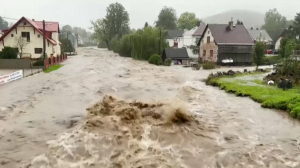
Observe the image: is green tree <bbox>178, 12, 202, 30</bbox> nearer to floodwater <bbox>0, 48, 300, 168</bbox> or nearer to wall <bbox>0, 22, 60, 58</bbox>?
wall <bbox>0, 22, 60, 58</bbox>

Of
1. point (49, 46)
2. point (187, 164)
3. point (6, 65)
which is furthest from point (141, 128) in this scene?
point (49, 46)

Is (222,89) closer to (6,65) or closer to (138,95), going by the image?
(138,95)

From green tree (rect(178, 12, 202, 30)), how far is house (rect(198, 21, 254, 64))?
205 ft

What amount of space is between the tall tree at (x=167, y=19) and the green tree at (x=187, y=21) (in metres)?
2.66

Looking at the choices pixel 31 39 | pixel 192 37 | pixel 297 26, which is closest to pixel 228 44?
pixel 192 37

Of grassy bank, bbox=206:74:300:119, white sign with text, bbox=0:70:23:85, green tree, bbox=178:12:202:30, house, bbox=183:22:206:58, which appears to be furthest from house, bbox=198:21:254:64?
green tree, bbox=178:12:202:30

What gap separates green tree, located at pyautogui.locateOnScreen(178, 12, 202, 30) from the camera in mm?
112438

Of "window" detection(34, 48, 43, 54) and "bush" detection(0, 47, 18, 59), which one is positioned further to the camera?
"window" detection(34, 48, 43, 54)

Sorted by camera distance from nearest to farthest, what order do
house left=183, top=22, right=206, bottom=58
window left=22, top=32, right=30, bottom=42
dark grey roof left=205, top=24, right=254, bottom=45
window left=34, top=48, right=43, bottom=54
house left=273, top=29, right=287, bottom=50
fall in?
window left=22, top=32, right=30, bottom=42 → window left=34, top=48, right=43, bottom=54 → dark grey roof left=205, top=24, right=254, bottom=45 → house left=183, top=22, right=206, bottom=58 → house left=273, top=29, right=287, bottom=50

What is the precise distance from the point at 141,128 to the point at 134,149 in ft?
7.34

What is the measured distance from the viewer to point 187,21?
4478 inches

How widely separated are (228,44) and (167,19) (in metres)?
67.2

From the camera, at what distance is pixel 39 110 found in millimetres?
15867

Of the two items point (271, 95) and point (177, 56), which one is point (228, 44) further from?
point (271, 95)
